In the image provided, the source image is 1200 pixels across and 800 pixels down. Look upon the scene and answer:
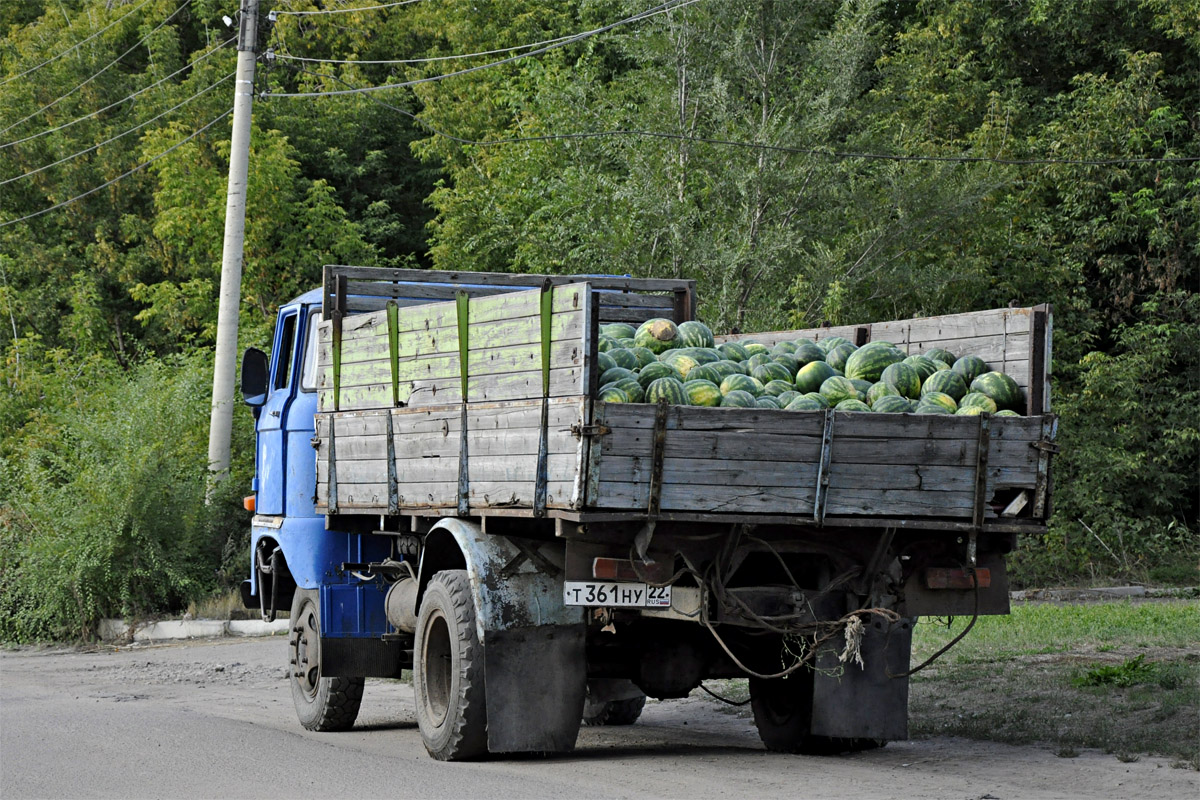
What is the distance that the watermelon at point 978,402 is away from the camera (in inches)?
287

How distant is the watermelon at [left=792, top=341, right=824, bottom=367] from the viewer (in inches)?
324

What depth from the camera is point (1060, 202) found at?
2505cm

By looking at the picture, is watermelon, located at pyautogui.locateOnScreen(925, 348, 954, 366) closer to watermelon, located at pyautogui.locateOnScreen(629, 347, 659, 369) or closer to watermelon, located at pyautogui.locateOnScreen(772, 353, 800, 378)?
watermelon, located at pyautogui.locateOnScreen(772, 353, 800, 378)

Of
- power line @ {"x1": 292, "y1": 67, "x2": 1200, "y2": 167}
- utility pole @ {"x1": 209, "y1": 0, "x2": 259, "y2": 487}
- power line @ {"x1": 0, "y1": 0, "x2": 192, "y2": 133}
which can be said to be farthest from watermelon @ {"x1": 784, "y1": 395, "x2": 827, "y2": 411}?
power line @ {"x1": 0, "y1": 0, "x2": 192, "y2": 133}

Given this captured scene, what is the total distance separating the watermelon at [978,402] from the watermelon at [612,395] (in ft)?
6.06

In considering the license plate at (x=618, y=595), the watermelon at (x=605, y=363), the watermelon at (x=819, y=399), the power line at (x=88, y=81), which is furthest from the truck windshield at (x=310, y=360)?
the power line at (x=88, y=81)

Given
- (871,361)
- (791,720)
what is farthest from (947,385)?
(791,720)

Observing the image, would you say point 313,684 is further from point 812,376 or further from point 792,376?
point 812,376

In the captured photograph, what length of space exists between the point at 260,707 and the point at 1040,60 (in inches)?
842

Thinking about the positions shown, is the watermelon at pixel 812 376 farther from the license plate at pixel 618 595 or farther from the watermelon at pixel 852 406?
the license plate at pixel 618 595

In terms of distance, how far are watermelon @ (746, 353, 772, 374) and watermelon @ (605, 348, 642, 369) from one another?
80 centimetres

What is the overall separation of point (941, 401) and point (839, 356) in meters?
1.06

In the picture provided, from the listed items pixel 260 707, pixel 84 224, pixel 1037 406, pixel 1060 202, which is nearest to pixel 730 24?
pixel 1060 202

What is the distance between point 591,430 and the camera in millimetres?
6516
